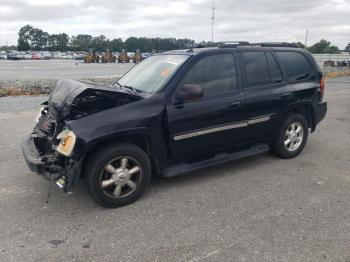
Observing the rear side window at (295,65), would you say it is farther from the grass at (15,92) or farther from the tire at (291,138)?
the grass at (15,92)

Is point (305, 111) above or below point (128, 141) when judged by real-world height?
above

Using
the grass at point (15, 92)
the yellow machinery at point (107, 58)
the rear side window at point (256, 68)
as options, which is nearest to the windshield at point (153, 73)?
the rear side window at point (256, 68)

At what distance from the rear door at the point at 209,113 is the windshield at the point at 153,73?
23cm

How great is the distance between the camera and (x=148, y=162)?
13.6 ft

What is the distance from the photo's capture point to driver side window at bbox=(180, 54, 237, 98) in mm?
4504

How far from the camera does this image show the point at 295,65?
562cm

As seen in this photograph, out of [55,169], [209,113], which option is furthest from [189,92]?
[55,169]

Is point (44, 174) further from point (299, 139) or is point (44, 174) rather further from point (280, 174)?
point (299, 139)

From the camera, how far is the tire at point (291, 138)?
5.46 metres

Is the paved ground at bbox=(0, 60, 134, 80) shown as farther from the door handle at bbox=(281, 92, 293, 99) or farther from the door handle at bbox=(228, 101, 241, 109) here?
the door handle at bbox=(228, 101, 241, 109)

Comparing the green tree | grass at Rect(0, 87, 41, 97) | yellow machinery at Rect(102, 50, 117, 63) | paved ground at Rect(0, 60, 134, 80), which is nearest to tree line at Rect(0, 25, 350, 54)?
the green tree

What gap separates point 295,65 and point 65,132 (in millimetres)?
3773

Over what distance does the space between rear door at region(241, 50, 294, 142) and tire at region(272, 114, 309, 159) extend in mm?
179

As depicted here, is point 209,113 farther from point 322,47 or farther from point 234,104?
point 322,47
